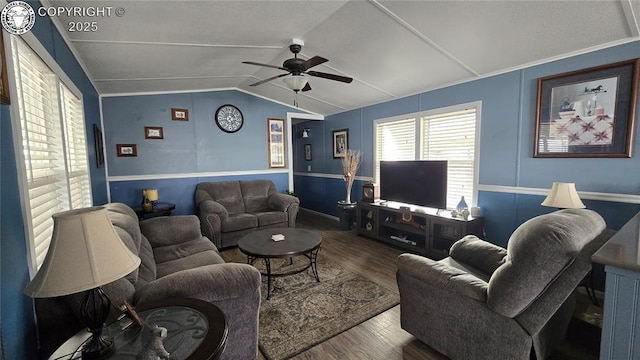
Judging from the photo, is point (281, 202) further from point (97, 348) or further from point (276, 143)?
point (97, 348)

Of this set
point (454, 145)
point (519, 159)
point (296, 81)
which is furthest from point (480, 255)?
point (296, 81)

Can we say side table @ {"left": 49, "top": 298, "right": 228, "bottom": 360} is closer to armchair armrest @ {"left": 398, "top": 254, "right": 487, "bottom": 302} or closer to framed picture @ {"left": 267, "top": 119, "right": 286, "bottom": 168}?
armchair armrest @ {"left": 398, "top": 254, "right": 487, "bottom": 302}

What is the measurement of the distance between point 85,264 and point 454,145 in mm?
3816

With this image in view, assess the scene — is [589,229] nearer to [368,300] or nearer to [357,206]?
[368,300]

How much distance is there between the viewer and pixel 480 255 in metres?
2.03

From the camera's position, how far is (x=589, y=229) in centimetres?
138

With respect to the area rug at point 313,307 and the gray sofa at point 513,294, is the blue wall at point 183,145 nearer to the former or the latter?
the area rug at point 313,307

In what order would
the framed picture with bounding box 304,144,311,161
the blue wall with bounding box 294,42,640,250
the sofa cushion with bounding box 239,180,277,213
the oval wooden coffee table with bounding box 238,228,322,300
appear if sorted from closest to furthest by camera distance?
the blue wall with bounding box 294,42,640,250 → the oval wooden coffee table with bounding box 238,228,322,300 → the sofa cushion with bounding box 239,180,277,213 → the framed picture with bounding box 304,144,311,161

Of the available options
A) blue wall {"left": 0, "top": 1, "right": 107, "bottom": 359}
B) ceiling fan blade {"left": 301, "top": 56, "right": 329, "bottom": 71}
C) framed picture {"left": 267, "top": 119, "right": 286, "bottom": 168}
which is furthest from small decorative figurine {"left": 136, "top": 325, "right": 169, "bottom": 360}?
framed picture {"left": 267, "top": 119, "right": 286, "bottom": 168}

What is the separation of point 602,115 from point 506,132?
2.51 feet

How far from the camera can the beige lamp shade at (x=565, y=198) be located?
2.30 m

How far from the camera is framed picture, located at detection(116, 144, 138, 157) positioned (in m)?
4.01

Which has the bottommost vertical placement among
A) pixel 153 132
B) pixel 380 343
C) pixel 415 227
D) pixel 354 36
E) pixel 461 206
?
pixel 380 343

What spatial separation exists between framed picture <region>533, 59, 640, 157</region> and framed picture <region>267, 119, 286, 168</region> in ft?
13.1
